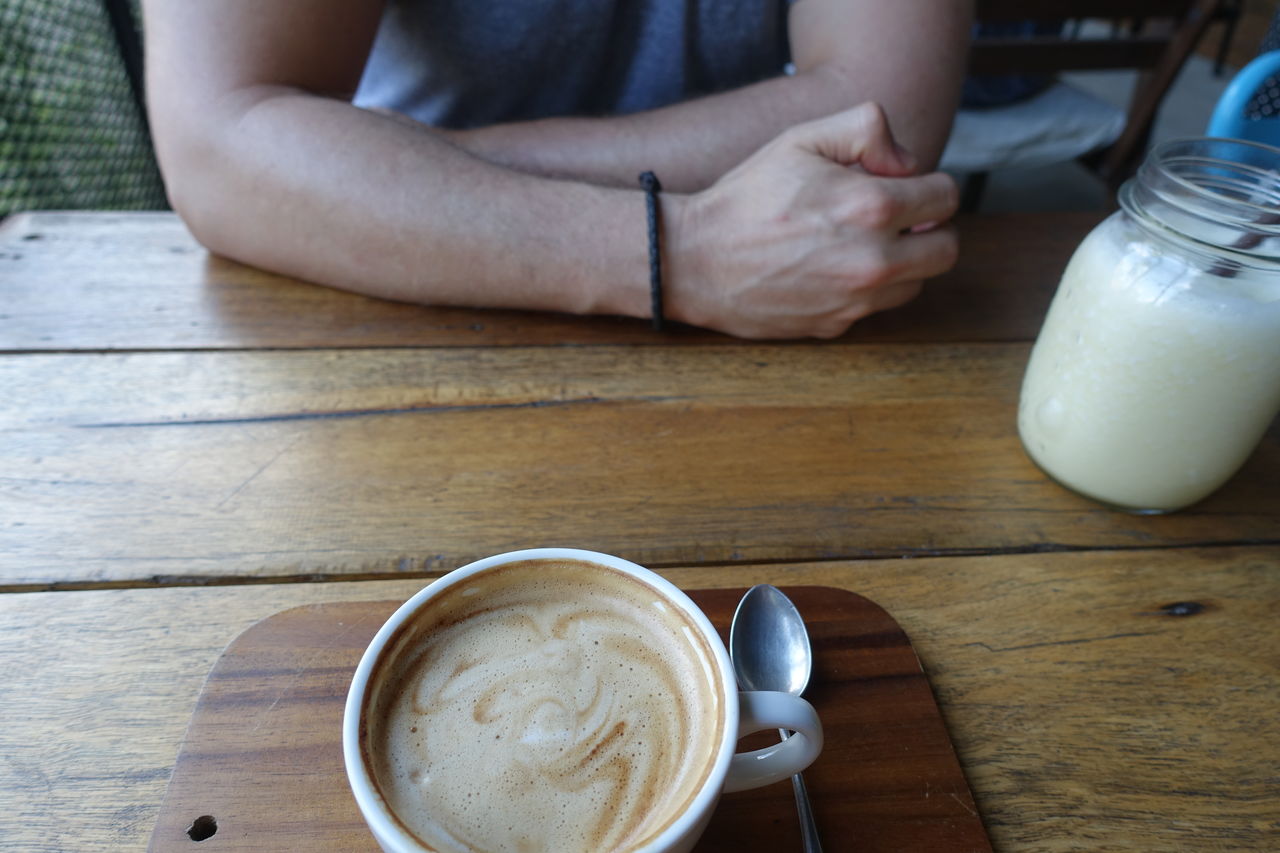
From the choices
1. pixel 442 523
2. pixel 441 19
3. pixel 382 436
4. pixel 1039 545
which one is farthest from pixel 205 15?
pixel 1039 545

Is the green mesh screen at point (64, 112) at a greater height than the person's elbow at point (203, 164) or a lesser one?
lesser

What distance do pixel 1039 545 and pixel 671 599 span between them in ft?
1.08

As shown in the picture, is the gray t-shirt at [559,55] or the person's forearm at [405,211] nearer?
the person's forearm at [405,211]

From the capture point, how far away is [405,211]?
780 mm

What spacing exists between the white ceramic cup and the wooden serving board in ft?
0.21

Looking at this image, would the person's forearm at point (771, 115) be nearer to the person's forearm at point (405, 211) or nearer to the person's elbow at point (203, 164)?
the person's forearm at point (405, 211)

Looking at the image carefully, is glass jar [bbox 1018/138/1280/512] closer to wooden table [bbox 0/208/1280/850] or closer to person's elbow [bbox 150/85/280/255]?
wooden table [bbox 0/208/1280/850]

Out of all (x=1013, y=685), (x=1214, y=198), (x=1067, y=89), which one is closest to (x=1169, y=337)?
(x=1214, y=198)

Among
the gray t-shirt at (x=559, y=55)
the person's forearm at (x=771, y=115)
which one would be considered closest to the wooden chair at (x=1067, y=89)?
the gray t-shirt at (x=559, y=55)

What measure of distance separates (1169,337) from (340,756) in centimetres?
57

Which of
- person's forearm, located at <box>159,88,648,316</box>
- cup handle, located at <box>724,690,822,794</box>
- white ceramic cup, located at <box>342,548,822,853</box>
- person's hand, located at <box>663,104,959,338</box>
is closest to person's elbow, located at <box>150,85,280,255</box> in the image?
person's forearm, located at <box>159,88,648,316</box>

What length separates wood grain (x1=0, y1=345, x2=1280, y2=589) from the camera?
59 centimetres

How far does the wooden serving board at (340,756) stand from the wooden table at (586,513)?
22 mm

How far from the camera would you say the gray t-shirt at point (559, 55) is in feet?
3.41
